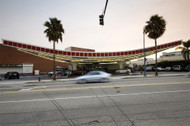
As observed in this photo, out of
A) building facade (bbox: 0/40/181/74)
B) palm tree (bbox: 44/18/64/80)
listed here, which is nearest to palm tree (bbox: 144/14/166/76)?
building facade (bbox: 0/40/181/74)

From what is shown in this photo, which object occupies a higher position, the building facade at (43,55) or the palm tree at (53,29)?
the palm tree at (53,29)

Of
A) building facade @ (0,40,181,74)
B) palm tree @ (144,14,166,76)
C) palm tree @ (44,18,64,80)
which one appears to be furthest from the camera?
building facade @ (0,40,181,74)

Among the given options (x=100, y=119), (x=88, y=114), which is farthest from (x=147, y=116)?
(x=88, y=114)

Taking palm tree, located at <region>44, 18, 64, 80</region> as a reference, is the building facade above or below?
below

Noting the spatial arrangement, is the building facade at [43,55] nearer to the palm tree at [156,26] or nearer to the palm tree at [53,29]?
the palm tree at [156,26]

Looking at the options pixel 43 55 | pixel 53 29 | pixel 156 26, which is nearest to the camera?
pixel 53 29

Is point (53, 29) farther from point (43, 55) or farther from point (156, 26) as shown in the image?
point (156, 26)

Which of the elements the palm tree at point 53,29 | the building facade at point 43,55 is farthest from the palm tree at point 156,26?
the palm tree at point 53,29

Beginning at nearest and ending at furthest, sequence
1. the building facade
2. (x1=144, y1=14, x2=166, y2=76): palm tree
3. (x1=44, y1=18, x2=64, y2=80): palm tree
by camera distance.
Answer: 1. (x1=44, y1=18, x2=64, y2=80): palm tree
2. (x1=144, y1=14, x2=166, y2=76): palm tree
3. the building facade

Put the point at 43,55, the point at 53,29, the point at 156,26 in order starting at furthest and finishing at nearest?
the point at 43,55 < the point at 156,26 < the point at 53,29

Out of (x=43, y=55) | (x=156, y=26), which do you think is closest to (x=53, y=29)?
(x=43, y=55)

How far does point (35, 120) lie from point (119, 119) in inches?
113

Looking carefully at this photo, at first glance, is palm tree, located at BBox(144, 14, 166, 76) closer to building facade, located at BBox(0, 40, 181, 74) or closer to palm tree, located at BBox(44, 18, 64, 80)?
building facade, located at BBox(0, 40, 181, 74)

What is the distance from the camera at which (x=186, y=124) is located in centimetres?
331
